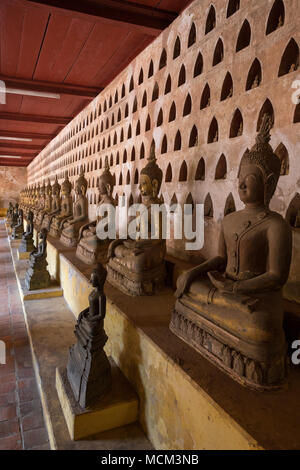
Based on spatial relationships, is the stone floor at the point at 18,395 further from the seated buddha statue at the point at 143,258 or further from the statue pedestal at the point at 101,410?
the seated buddha statue at the point at 143,258

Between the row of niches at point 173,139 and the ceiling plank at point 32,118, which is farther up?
the ceiling plank at point 32,118

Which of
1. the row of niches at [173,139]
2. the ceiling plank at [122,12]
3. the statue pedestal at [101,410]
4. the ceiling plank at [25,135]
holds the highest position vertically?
the ceiling plank at [25,135]

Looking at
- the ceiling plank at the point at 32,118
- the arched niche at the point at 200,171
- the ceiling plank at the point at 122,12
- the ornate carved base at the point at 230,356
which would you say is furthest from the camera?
the ceiling plank at the point at 32,118

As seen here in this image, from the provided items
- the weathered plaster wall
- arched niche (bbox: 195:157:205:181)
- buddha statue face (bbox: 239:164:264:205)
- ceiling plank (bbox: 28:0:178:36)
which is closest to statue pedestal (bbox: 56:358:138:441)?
buddha statue face (bbox: 239:164:264:205)

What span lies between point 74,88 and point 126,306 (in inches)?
223

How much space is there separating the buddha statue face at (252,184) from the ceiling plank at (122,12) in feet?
10.3

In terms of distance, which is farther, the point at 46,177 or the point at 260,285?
the point at 46,177

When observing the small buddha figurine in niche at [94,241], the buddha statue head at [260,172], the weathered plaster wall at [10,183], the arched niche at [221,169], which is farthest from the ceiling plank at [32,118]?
the weathered plaster wall at [10,183]

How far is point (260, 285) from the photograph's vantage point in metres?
1.78

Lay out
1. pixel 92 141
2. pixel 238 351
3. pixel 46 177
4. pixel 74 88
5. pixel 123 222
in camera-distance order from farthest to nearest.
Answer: pixel 46 177 < pixel 92 141 < pixel 74 88 < pixel 123 222 < pixel 238 351

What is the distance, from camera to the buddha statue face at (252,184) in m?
1.93

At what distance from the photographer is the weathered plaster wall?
23.6 m
